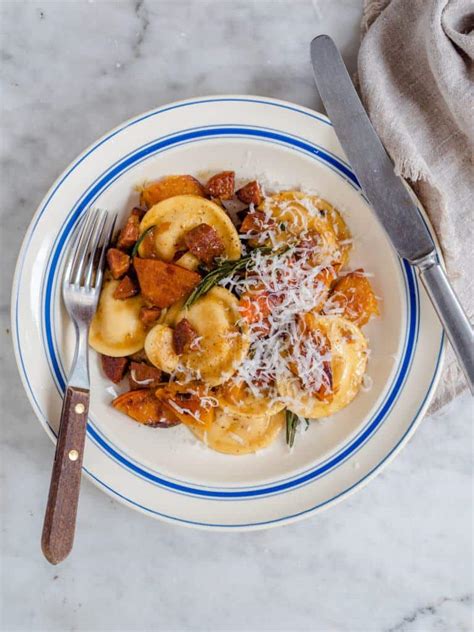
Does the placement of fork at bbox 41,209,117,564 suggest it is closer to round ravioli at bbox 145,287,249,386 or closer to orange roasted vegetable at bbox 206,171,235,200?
round ravioli at bbox 145,287,249,386

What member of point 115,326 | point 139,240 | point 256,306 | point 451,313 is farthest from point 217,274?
point 451,313

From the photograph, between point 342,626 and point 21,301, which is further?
point 342,626

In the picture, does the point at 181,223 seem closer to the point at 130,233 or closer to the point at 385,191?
the point at 130,233

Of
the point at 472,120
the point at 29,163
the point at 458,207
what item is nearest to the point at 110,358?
the point at 29,163

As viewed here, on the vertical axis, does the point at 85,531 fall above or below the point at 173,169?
below

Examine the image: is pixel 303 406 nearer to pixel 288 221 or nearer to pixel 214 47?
pixel 288 221

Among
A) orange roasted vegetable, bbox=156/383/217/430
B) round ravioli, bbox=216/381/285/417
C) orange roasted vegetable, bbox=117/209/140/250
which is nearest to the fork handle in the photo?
orange roasted vegetable, bbox=156/383/217/430
